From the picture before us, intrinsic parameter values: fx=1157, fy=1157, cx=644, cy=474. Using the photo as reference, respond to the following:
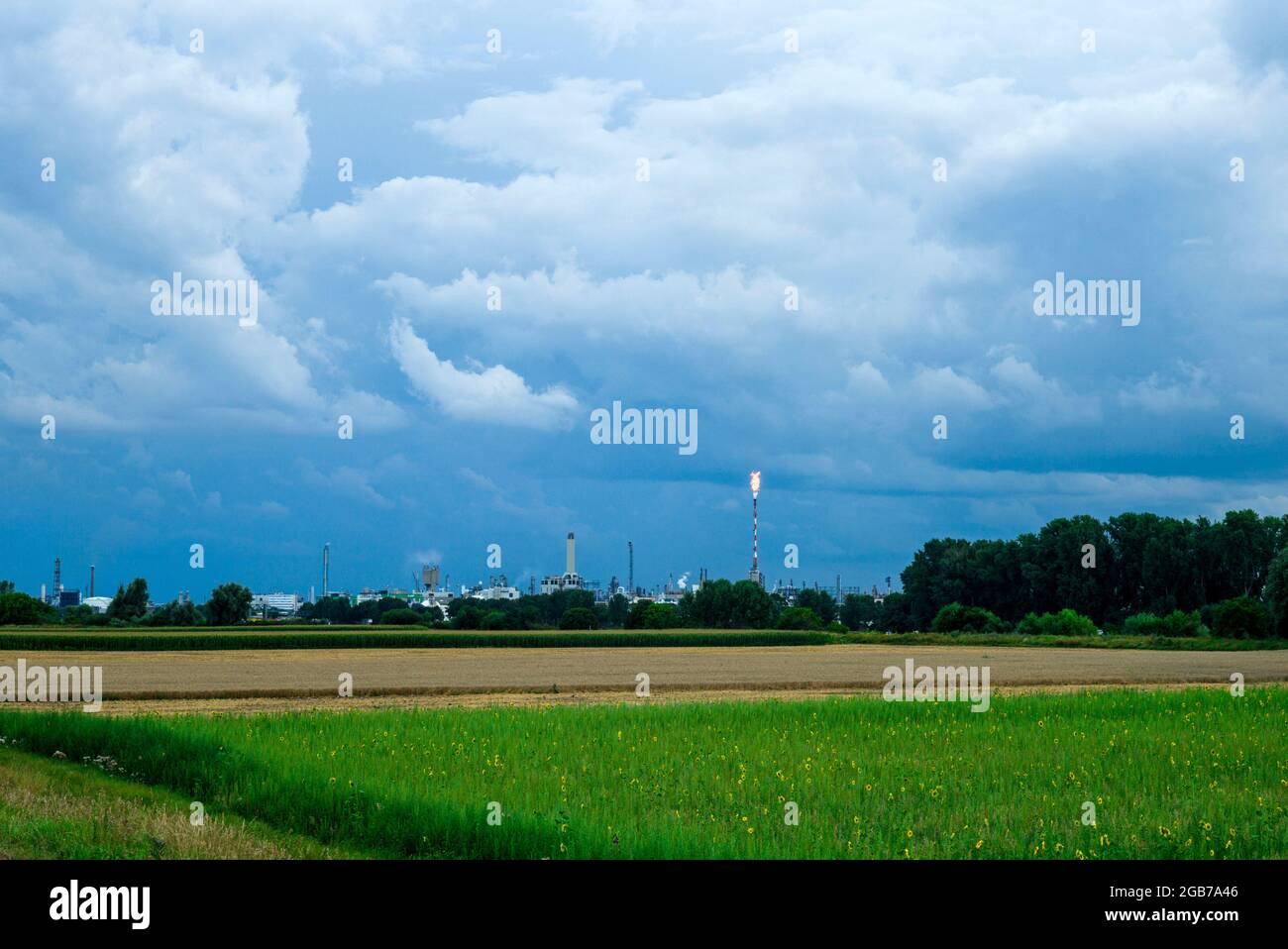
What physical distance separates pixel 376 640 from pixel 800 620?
72526 millimetres

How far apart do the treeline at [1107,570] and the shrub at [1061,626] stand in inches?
1435

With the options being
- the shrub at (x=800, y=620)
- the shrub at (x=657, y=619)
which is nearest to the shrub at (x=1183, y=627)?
the shrub at (x=800, y=620)

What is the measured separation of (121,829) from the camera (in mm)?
16375

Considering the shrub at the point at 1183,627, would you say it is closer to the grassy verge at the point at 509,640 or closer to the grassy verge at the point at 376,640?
the grassy verge at the point at 509,640

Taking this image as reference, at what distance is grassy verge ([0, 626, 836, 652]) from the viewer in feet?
333

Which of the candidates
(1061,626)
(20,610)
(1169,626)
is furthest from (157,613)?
(1169,626)

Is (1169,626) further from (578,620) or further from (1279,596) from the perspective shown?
(578,620)

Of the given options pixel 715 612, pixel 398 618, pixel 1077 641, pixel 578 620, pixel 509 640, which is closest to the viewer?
pixel 1077 641

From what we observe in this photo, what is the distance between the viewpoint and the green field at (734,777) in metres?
14.9

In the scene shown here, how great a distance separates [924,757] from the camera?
22672 mm

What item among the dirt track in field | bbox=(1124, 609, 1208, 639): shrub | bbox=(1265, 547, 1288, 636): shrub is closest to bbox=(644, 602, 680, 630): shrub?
bbox=(1124, 609, 1208, 639): shrub
